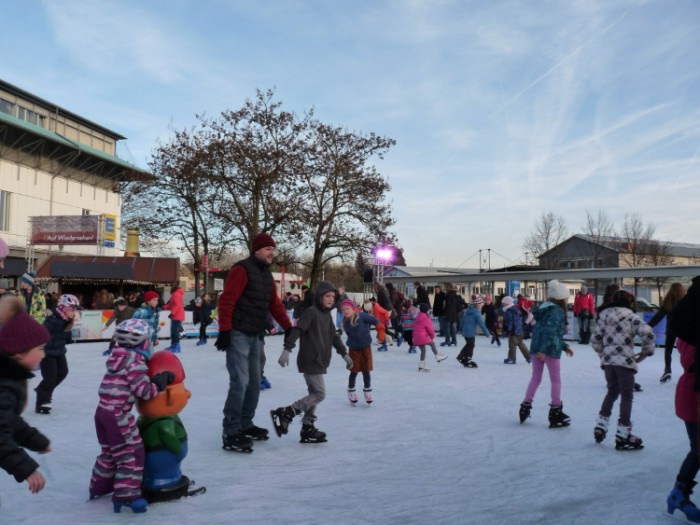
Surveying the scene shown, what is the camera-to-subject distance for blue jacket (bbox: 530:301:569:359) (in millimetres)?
5953

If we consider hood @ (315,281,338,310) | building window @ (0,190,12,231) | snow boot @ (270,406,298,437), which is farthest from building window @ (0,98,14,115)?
snow boot @ (270,406,298,437)

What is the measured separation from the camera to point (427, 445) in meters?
5.14

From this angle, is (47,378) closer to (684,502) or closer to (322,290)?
(322,290)

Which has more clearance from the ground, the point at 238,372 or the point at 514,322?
the point at 514,322

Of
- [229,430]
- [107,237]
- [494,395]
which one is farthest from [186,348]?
[107,237]

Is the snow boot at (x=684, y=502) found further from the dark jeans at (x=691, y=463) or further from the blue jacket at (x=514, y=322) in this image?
the blue jacket at (x=514, y=322)

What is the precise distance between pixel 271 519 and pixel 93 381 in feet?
21.8

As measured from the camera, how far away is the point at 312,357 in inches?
208

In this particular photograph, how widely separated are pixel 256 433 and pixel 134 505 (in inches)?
75.8

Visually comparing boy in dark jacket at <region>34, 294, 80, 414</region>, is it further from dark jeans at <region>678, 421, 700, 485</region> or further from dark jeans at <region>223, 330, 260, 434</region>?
dark jeans at <region>678, 421, 700, 485</region>

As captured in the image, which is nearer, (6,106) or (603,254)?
(6,106)

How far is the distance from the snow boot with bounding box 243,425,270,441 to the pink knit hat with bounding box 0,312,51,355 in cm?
276

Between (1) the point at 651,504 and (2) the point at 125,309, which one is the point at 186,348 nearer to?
(2) the point at 125,309

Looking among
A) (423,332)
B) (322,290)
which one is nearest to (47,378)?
(322,290)
